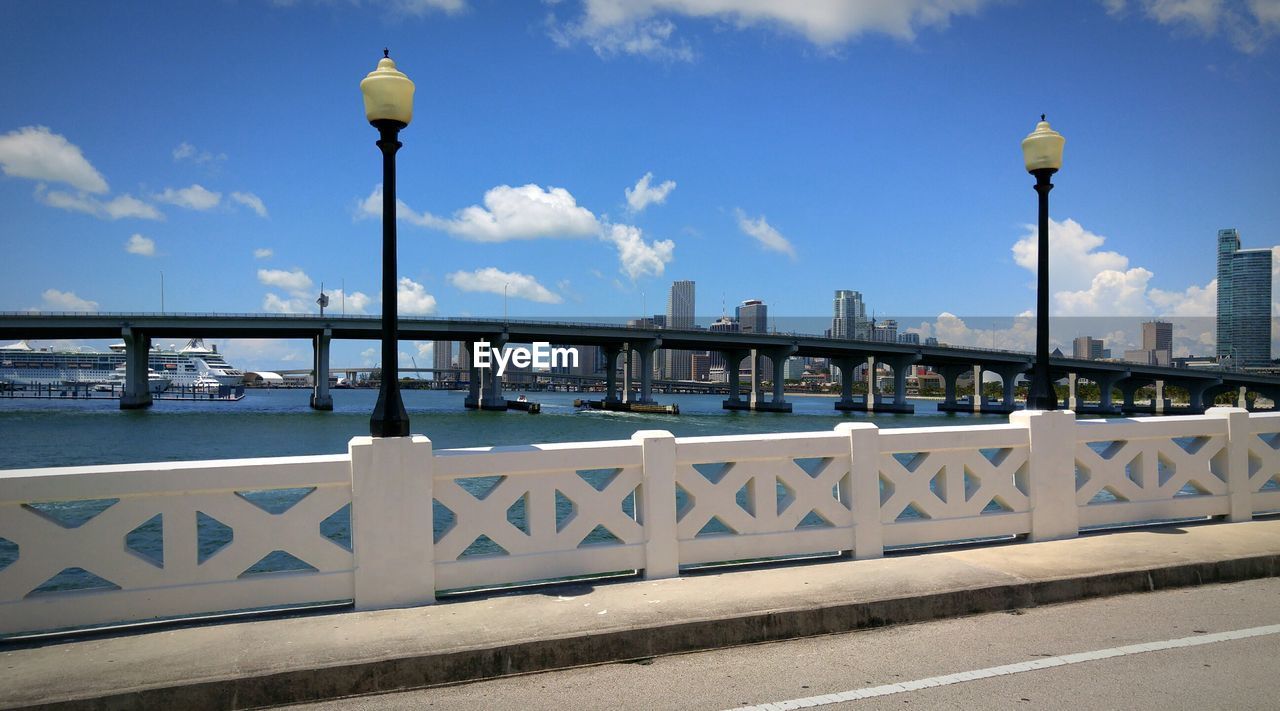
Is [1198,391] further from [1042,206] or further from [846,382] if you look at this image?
[1042,206]

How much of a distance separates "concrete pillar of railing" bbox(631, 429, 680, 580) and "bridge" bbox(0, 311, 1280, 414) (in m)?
75.0

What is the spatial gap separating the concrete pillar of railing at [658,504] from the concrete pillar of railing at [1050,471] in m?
3.80

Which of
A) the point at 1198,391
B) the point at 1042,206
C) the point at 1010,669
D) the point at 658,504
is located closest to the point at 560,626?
the point at 658,504

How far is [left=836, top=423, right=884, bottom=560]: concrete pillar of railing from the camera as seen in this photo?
732 cm

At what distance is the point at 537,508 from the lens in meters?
6.39

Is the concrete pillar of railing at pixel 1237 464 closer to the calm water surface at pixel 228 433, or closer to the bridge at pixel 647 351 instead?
the calm water surface at pixel 228 433

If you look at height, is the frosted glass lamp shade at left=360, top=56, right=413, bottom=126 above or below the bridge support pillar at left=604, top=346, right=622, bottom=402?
above

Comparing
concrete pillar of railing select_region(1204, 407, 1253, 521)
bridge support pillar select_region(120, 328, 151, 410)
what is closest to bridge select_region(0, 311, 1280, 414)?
bridge support pillar select_region(120, 328, 151, 410)

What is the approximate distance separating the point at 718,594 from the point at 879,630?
122 centimetres

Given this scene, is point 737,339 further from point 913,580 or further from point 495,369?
point 913,580

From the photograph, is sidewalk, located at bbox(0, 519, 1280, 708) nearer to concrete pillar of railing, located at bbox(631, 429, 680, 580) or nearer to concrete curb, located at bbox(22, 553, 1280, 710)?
concrete curb, located at bbox(22, 553, 1280, 710)

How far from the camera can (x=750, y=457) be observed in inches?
275

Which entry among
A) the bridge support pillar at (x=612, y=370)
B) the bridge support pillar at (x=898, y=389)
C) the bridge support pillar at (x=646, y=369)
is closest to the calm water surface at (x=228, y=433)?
the bridge support pillar at (x=646, y=369)

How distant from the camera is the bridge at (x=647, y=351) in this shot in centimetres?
8756
